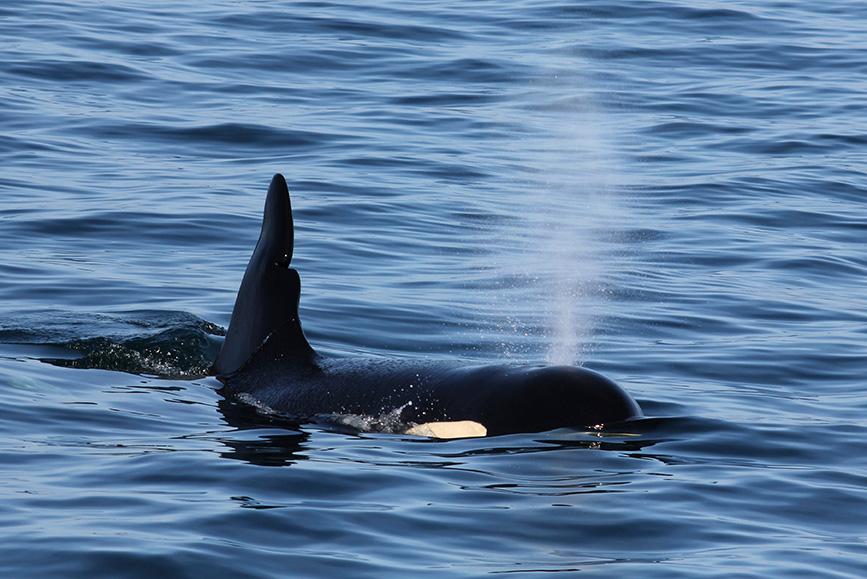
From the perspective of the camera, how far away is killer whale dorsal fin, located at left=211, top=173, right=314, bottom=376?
9453 millimetres

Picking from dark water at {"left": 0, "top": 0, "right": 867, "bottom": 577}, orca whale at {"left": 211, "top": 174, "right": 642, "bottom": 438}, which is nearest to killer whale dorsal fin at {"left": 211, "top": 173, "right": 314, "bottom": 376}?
orca whale at {"left": 211, "top": 174, "right": 642, "bottom": 438}

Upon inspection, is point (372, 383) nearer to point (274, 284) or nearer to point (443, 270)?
point (274, 284)

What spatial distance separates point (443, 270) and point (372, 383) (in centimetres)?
579

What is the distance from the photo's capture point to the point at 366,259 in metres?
14.3

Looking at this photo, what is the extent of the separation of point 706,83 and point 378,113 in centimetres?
655

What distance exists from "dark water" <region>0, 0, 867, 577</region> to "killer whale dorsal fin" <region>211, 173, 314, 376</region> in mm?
579

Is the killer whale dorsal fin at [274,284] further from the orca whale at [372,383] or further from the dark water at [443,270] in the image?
the dark water at [443,270]

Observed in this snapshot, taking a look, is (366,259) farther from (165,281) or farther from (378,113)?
(378,113)

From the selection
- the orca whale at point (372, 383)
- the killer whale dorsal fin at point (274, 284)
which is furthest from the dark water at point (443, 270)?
the killer whale dorsal fin at point (274, 284)

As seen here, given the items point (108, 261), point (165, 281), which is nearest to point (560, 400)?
point (165, 281)

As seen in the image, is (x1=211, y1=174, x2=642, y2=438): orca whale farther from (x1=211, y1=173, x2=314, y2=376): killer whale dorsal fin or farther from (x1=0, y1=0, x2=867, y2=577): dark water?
(x1=0, y1=0, x2=867, y2=577): dark water

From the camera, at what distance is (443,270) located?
14258mm

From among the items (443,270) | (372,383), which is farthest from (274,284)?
(443,270)

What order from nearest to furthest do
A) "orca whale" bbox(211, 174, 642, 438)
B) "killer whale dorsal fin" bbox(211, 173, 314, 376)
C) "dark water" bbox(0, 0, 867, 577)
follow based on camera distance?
"dark water" bbox(0, 0, 867, 577) → "orca whale" bbox(211, 174, 642, 438) → "killer whale dorsal fin" bbox(211, 173, 314, 376)
